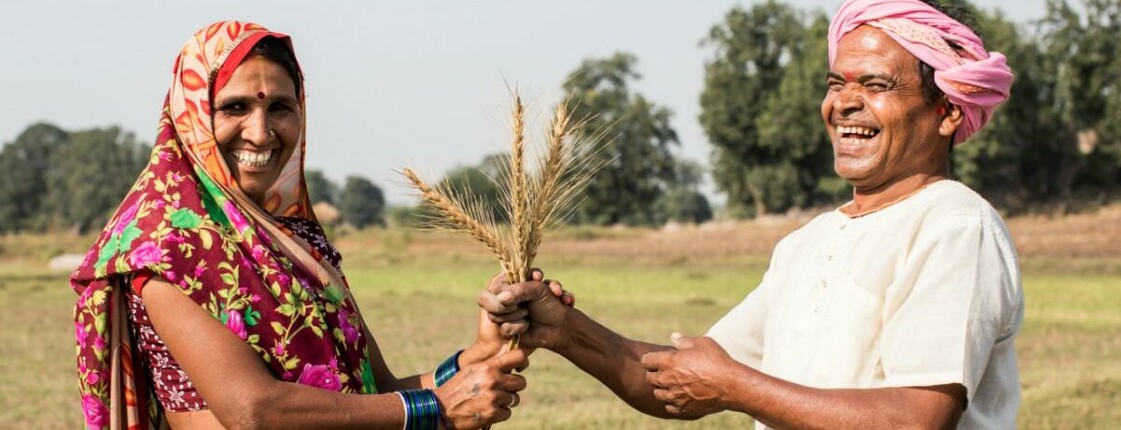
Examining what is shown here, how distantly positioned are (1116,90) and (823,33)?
51.7 feet

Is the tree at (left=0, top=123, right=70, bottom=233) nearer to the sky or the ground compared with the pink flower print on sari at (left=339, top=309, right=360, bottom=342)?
nearer to the ground

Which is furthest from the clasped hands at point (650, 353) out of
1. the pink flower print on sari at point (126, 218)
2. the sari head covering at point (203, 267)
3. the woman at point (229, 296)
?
the pink flower print on sari at point (126, 218)

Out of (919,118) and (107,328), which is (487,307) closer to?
(107,328)

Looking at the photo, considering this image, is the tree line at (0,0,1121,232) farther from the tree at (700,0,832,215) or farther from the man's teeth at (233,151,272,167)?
the man's teeth at (233,151,272,167)

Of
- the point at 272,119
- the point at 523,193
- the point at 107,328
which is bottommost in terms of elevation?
the point at 107,328

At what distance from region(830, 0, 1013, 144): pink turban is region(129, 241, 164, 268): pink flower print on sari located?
1896mm

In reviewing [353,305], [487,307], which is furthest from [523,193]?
[353,305]

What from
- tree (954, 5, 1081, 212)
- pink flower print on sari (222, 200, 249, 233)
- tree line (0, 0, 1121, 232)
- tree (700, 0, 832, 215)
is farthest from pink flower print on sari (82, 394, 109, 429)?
tree (700, 0, 832, 215)

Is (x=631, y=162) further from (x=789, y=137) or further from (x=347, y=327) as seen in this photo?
(x=347, y=327)

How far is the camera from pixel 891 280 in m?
3.11

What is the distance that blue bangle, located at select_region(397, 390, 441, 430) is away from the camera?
3488 mm

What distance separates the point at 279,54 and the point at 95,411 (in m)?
1.10

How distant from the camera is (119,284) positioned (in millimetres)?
3381

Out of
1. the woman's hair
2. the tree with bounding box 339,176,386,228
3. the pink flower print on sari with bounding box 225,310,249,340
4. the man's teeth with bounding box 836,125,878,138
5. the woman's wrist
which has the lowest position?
the tree with bounding box 339,176,386,228
